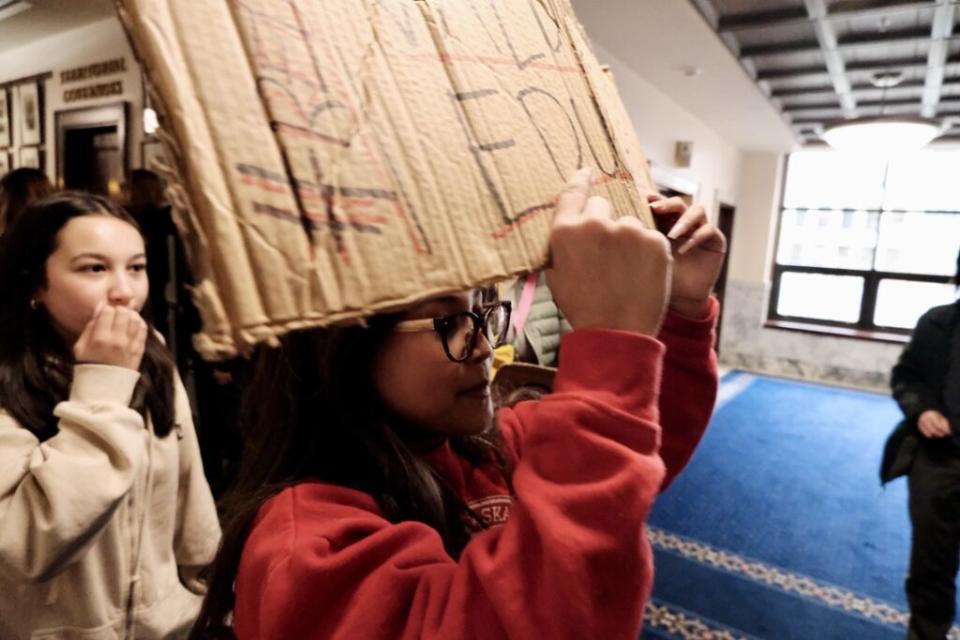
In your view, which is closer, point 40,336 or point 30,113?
point 40,336

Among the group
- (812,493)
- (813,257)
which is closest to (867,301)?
(813,257)

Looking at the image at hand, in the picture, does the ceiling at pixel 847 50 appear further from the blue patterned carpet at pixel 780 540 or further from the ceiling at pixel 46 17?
the ceiling at pixel 46 17

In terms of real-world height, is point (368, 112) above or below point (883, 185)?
below

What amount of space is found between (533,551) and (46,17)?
14.1ft

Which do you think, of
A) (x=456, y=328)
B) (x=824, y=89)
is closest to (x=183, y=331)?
(x=456, y=328)

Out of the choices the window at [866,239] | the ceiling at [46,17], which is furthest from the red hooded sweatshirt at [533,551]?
the window at [866,239]

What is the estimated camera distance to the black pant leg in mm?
1779

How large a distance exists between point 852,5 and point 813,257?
4.33 metres

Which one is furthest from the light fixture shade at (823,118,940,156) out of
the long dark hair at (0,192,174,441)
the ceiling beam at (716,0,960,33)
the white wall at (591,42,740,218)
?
the long dark hair at (0,192,174,441)

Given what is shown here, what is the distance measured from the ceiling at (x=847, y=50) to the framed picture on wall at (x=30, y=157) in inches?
165

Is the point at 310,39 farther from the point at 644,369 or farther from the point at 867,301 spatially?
the point at 867,301

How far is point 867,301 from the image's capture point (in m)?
Result: 6.59

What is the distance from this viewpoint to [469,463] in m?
0.84

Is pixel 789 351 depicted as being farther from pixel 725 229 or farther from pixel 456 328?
pixel 456 328
